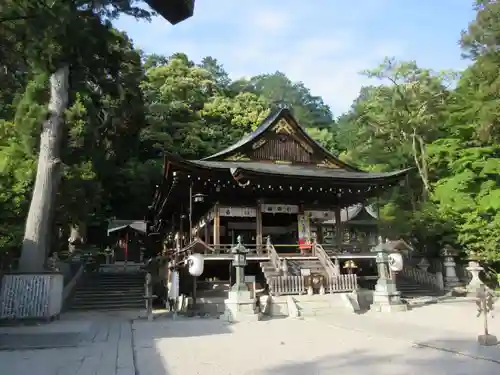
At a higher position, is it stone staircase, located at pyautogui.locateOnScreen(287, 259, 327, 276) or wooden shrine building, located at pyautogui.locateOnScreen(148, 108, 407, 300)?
wooden shrine building, located at pyautogui.locateOnScreen(148, 108, 407, 300)

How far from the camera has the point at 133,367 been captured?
591cm

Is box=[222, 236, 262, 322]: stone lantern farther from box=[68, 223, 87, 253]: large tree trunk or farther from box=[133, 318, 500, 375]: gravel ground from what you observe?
box=[68, 223, 87, 253]: large tree trunk

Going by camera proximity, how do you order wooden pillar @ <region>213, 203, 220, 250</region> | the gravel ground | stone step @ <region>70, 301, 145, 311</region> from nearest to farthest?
the gravel ground < stone step @ <region>70, 301, 145, 311</region> < wooden pillar @ <region>213, 203, 220, 250</region>

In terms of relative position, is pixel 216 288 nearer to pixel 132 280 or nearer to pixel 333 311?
pixel 333 311

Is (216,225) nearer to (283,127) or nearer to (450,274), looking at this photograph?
(283,127)

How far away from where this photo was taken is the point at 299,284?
14102mm

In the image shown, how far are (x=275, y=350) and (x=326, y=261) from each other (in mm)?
9004

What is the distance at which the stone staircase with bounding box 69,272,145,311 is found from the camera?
17281mm

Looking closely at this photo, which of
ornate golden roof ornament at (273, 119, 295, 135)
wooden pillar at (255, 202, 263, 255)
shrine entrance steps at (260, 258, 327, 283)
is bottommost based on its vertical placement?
shrine entrance steps at (260, 258, 327, 283)

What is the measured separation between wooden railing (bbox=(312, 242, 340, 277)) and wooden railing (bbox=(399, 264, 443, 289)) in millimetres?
5611

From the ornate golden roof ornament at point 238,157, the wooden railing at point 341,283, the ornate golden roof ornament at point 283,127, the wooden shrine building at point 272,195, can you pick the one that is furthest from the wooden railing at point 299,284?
the ornate golden roof ornament at point 283,127

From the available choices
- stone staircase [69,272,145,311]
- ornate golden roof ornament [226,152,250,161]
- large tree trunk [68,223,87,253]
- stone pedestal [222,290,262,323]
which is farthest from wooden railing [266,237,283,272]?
large tree trunk [68,223,87,253]

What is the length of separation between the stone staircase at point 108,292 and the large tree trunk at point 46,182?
404 cm

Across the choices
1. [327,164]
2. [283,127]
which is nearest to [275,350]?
[283,127]
